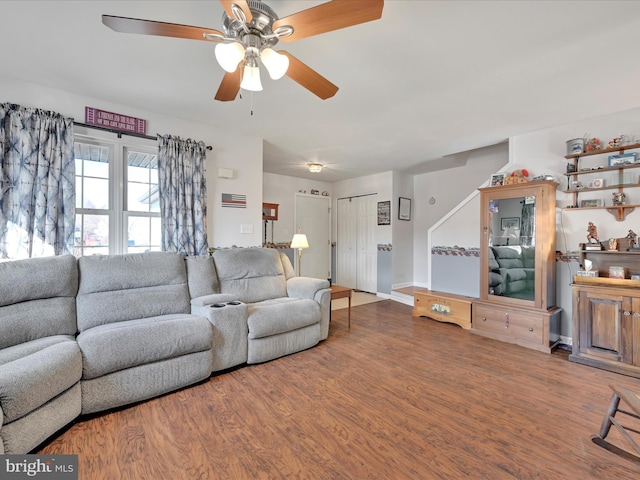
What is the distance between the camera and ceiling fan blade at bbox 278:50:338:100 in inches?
66.2

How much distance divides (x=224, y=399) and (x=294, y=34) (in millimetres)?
2371

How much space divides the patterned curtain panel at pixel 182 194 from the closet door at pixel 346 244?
3641 millimetres

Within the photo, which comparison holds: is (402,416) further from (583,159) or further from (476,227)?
(583,159)

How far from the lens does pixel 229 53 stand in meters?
1.46

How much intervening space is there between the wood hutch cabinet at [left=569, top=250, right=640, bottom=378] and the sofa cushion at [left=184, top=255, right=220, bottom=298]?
3624 millimetres

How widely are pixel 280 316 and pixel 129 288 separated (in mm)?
1347

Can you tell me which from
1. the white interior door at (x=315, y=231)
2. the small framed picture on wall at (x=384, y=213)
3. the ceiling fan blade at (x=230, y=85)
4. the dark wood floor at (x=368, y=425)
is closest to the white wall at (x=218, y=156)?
the ceiling fan blade at (x=230, y=85)

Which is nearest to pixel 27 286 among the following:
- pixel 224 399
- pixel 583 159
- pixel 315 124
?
pixel 224 399

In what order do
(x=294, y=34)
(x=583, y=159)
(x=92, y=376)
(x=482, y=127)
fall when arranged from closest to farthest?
(x=294, y=34) < (x=92, y=376) < (x=583, y=159) < (x=482, y=127)

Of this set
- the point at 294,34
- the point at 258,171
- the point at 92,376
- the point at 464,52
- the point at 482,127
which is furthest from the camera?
the point at 258,171

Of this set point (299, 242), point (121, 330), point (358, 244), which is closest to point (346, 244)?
point (358, 244)

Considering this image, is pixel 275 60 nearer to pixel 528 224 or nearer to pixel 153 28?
pixel 153 28

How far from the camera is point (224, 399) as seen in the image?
82.2 inches

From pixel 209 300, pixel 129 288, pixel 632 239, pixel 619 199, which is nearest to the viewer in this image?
pixel 129 288
